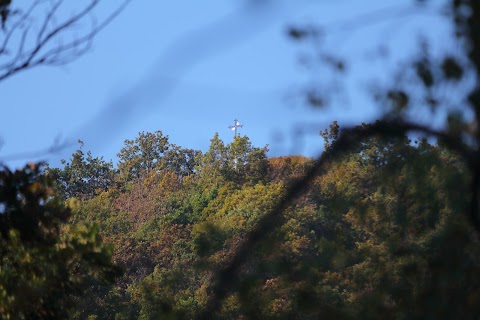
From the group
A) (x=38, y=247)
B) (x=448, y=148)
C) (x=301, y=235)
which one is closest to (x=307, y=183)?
(x=448, y=148)

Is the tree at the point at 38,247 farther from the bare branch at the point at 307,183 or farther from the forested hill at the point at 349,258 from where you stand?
the bare branch at the point at 307,183

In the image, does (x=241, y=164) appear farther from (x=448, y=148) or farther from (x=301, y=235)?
(x=448, y=148)

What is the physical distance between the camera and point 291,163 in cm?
3966

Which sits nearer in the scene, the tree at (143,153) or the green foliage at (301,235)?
the green foliage at (301,235)

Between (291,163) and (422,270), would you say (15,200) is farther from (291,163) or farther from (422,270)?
(291,163)

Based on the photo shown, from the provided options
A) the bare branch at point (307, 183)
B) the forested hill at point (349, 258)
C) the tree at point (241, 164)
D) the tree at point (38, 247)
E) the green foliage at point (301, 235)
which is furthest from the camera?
the tree at point (241, 164)

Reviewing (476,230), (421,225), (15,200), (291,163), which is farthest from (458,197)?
(291,163)

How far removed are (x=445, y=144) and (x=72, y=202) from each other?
15.4 feet

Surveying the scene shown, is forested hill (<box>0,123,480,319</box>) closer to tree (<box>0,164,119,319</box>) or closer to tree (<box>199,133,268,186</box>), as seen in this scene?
tree (<box>0,164,119,319</box>)

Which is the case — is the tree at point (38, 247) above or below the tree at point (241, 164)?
below

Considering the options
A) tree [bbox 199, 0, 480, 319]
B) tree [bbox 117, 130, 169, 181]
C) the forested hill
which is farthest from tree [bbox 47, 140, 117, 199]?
tree [bbox 199, 0, 480, 319]

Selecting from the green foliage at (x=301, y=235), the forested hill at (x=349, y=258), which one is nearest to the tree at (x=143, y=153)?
the green foliage at (x=301, y=235)

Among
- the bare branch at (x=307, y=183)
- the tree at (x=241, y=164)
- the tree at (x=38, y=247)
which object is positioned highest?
the tree at (x=241, y=164)

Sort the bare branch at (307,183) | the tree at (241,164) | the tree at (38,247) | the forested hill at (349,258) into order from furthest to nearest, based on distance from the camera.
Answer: the tree at (241,164), the tree at (38,247), the forested hill at (349,258), the bare branch at (307,183)
